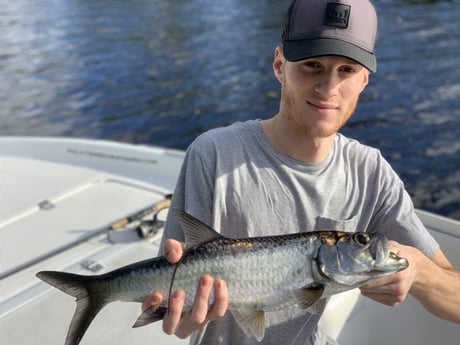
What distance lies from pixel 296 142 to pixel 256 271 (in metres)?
0.74

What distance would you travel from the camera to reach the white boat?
3.67 meters

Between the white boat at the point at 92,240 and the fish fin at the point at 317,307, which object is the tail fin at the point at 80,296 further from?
the white boat at the point at 92,240

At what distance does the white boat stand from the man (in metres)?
1.21

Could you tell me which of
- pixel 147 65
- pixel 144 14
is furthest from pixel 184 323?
pixel 144 14

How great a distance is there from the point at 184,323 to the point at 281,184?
833 mm

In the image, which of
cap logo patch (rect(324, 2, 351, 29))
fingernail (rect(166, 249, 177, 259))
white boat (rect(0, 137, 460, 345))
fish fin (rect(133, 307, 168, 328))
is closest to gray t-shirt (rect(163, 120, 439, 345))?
fingernail (rect(166, 249, 177, 259))

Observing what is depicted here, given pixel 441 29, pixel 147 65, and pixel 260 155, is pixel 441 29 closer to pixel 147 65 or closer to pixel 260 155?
pixel 147 65

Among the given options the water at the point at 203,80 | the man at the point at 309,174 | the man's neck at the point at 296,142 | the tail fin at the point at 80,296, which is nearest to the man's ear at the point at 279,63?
the man at the point at 309,174

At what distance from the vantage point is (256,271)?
2.32 meters

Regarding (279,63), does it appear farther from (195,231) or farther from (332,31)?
(195,231)

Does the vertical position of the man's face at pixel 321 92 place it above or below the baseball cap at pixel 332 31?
below

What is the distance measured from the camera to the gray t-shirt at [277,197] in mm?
2660

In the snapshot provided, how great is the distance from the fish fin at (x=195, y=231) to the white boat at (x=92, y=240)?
1.51 meters

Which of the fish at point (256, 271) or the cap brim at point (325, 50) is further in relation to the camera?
the cap brim at point (325, 50)
